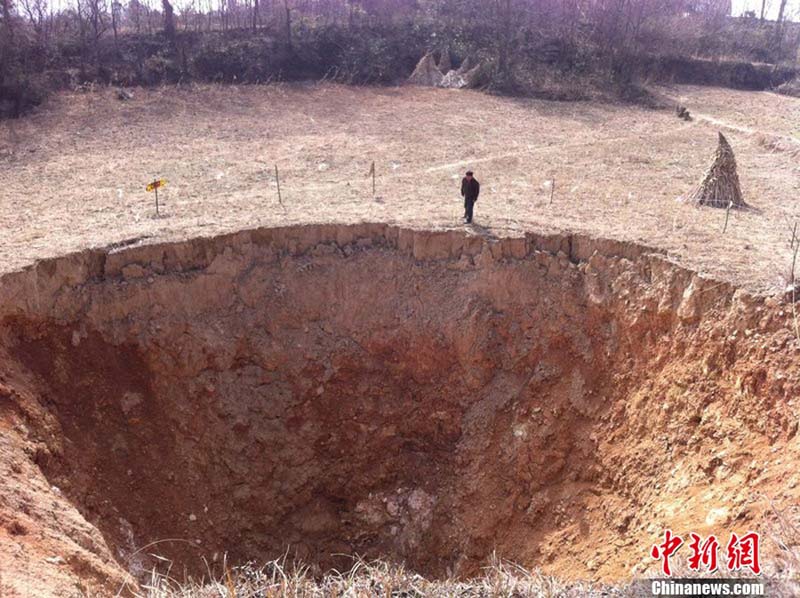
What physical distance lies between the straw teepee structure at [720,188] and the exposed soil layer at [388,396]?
11.3 ft

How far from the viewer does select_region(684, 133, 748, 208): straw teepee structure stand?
36.9 feet

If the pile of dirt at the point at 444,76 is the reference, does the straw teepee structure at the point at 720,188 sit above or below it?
below

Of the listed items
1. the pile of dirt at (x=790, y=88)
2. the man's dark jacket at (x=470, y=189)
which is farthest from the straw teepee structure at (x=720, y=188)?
the pile of dirt at (x=790, y=88)

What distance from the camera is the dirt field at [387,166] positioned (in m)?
9.88

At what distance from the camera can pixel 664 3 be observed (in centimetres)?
3294

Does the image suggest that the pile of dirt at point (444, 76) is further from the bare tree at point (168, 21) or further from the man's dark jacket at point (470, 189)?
the man's dark jacket at point (470, 189)

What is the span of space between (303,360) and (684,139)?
13.2 meters

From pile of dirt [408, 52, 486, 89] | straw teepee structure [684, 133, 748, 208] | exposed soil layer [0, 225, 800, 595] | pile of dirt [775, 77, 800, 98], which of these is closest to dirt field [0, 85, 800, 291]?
straw teepee structure [684, 133, 748, 208]

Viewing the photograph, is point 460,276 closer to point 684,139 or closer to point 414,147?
point 414,147

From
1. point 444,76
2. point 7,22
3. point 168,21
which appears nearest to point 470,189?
point 444,76

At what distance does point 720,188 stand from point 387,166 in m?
6.60

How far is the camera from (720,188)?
11242 mm

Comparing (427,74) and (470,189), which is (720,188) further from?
(427,74)

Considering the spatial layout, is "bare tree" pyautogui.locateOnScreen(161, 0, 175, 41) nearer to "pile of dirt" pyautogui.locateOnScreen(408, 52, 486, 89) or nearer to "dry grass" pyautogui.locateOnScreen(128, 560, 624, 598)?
"pile of dirt" pyautogui.locateOnScreen(408, 52, 486, 89)
